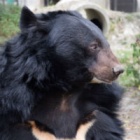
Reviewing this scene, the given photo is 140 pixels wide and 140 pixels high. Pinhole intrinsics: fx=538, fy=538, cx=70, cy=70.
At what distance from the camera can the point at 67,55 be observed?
116 inches

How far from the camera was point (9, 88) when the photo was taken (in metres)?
2.97

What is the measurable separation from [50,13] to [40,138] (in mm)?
718

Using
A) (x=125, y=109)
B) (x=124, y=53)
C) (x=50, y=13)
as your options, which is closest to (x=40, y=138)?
(x=50, y=13)

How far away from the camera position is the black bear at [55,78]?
116 inches

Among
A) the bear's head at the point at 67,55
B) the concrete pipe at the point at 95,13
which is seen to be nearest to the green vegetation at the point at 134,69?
the concrete pipe at the point at 95,13

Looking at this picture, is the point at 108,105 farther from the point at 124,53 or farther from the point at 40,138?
the point at 124,53

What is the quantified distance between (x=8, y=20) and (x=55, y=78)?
10.3 metres

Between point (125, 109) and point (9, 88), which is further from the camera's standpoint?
point (125, 109)

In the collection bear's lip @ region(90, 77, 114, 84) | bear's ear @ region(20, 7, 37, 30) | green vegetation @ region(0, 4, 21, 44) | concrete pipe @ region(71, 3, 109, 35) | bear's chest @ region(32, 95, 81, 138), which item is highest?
bear's ear @ region(20, 7, 37, 30)

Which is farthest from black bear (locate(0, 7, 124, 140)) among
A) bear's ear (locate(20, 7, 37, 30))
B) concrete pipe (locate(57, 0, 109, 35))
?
concrete pipe (locate(57, 0, 109, 35))

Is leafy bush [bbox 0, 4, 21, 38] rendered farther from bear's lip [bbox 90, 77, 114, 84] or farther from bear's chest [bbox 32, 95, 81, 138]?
bear's lip [bbox 90, 77, 114, 84]

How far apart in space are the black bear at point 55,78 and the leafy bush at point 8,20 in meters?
9.10

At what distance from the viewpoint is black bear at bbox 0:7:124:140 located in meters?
2.95

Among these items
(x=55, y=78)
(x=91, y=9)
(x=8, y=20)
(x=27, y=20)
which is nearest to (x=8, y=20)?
(x=8, y=20)
